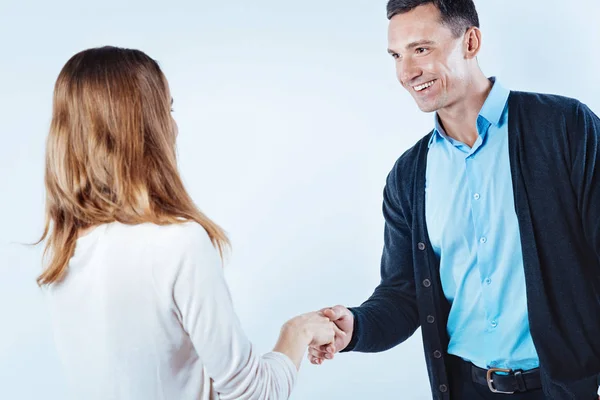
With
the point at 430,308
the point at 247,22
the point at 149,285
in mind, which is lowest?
the point at 430,308

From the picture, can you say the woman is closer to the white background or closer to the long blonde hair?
the long blonde hair

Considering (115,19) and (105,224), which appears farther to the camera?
(115,19)

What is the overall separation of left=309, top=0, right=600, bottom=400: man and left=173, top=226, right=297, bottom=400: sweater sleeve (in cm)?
84

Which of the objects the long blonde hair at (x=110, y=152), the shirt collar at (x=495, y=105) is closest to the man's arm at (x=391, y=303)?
the shirt collar at (x=495, y=105)

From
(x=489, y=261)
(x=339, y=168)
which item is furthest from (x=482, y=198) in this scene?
(x=339, y=168)

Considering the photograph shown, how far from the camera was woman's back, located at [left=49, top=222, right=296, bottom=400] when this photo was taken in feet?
4.88

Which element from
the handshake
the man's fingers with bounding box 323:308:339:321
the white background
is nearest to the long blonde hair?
the handshake

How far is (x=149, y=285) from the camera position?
149 cm

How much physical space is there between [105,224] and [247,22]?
7.63 feet

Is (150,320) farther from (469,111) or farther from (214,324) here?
(469,111)

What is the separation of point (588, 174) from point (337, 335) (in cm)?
90

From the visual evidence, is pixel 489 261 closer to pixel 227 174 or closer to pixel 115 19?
pixel 227 174

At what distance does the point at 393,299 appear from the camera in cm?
254

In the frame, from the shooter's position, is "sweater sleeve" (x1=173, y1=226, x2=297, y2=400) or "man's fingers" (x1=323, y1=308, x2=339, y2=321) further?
"man's fingers" (x1=323, y1=308, x2=339, y2=321)
